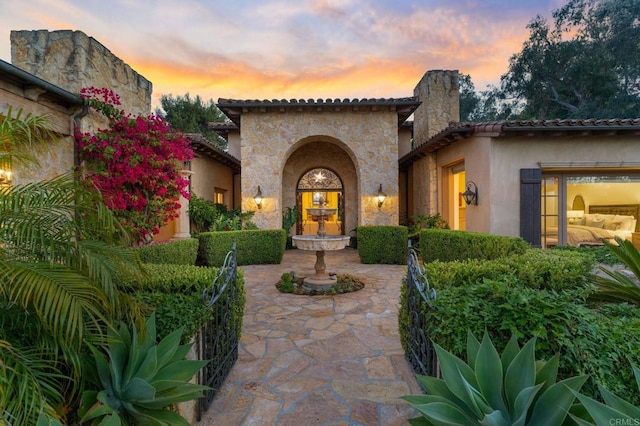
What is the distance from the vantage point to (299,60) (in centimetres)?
1184

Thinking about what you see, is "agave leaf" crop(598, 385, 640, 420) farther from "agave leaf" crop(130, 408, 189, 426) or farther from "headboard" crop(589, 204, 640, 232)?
"headboard" crop(589, 204, 640, 232)

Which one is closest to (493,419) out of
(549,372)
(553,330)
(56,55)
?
(549,372)

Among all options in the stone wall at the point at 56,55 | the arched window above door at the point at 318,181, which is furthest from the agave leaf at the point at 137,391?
the arched window above door at the point at 318,181

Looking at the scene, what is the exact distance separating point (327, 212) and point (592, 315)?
544 centimetres

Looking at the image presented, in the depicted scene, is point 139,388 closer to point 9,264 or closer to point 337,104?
point 9,264

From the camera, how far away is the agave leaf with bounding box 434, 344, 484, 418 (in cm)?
165

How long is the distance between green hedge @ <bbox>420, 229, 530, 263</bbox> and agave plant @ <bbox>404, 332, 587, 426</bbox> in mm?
4155

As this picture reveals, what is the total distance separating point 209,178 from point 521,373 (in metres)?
11.3

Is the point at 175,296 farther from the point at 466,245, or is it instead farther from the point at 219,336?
the point at 466,245

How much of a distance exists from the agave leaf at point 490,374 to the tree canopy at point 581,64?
1980cm

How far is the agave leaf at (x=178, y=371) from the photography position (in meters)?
1.98

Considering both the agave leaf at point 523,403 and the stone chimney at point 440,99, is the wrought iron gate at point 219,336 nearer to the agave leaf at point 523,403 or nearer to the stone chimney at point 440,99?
the agave leaf at point 523,403

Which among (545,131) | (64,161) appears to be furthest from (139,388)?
(545,131)

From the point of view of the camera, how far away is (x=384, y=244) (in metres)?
9.32
